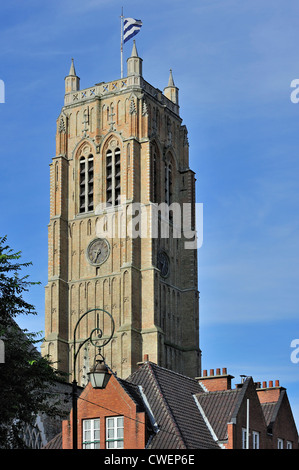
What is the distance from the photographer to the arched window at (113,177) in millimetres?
92875

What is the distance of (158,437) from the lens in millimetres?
41281

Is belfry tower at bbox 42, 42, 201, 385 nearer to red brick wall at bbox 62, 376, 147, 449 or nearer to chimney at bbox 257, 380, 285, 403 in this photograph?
chimney at bbox 257, 380, 285, 403

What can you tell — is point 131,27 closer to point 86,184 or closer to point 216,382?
point 86,184

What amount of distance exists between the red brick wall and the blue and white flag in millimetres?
56975

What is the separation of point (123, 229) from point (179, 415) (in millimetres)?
47448

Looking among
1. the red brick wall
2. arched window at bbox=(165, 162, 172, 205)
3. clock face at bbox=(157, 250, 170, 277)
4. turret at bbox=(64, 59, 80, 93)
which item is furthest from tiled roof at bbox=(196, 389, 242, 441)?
turret at bbox=(64, 59, 80, 93)

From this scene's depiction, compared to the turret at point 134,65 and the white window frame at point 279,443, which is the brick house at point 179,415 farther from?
the turret at point 134,65

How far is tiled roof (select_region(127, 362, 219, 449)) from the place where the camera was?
41.2 metres

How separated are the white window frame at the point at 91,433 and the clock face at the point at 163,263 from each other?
5044 cm

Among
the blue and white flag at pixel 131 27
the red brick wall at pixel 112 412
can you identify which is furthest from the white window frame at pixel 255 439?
the blue and white flag at pixel 131 27

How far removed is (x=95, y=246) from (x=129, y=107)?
12.7 meters

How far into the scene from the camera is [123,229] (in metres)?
90.5
